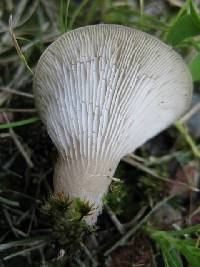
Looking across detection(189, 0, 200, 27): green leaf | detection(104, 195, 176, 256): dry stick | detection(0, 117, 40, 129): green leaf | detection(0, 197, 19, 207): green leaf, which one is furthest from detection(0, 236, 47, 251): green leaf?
detection(189, 0, 200, 27): green leaf

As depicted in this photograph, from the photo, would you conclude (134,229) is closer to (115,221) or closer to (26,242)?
(115,221)

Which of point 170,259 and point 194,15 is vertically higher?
point 194,15

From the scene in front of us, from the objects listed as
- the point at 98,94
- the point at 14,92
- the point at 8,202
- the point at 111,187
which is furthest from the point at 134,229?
the point at 14,92

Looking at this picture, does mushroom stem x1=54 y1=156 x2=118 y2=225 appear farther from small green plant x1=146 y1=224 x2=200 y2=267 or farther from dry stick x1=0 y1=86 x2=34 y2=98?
dry stick x1=0 y1=86 x2=34 y2=98

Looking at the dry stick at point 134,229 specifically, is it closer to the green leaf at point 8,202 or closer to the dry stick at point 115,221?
the dry stick at point 115,221

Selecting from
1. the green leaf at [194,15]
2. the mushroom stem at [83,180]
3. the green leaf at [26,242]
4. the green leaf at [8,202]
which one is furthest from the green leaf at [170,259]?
the green leaf at [194,15]

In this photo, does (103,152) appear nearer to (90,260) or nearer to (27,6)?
(90,260)
